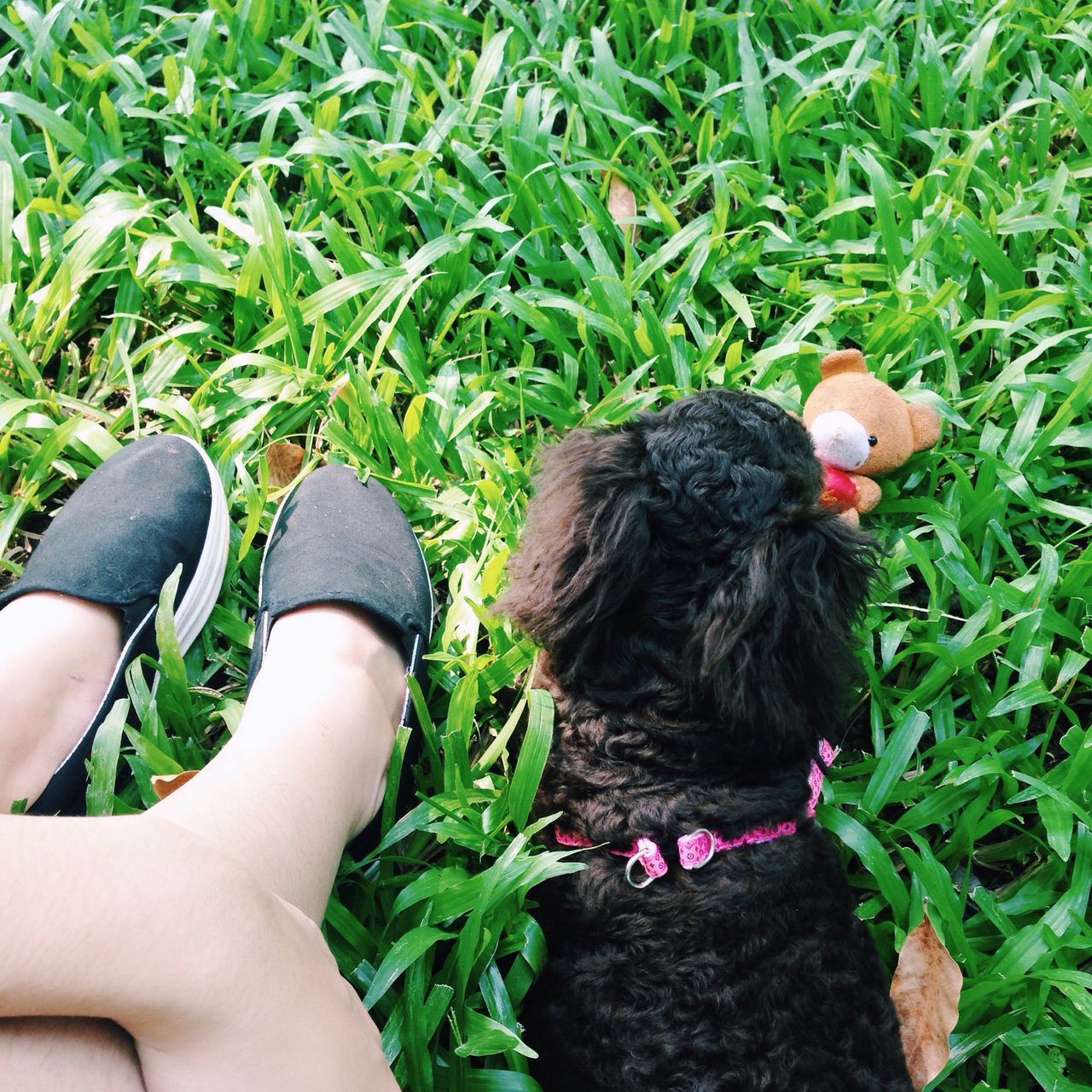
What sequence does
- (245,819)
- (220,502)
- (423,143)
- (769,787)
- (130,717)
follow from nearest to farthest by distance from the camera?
1. (245,819)
2. (769,787)
3. (130,717)
4. (220,502)
5. (423,143)

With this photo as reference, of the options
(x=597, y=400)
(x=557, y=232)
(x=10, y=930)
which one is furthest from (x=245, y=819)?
(x=557, y=232)

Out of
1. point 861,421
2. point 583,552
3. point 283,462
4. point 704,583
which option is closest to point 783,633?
point 704,583

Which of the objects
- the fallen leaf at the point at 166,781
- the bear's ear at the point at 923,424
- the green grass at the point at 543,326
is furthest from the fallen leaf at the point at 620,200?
the fallen leaf at the point at 166,781

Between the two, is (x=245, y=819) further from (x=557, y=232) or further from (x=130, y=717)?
(x=557, y=232)

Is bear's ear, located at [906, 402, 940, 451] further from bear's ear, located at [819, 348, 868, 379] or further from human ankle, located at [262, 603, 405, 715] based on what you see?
human ankle, located at [262, 603, 405, 715]

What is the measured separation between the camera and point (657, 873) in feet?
5.70

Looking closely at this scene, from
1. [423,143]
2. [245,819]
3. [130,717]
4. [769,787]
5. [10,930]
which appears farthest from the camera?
[423,143]

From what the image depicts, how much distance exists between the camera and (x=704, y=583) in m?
1.82

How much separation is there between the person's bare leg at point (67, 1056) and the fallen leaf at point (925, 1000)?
1366mm

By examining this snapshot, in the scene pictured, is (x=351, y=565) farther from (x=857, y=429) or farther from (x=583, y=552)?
(x=857, y=429)

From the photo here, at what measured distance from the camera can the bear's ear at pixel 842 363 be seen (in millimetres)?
2395

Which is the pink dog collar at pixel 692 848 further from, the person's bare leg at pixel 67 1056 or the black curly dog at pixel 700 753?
the person's bare leg at pixel 67 1056

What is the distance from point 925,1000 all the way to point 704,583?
946 mm

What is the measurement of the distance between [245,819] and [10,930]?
49 cm
